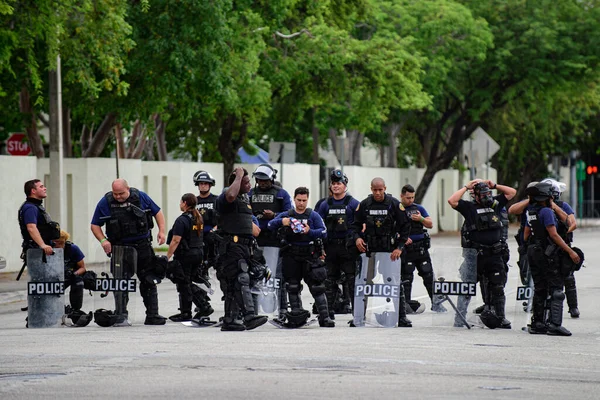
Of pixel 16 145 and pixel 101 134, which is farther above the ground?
pixel 101 134

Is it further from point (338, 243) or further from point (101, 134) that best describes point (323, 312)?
point (101, 134)

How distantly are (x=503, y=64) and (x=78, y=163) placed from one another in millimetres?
17139

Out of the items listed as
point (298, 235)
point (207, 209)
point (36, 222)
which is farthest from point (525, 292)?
point (36, 222)

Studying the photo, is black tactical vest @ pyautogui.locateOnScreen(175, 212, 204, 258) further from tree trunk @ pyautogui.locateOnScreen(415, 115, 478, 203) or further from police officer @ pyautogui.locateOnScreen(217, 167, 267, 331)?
tree trunk @ pyautogui.locateOnScreen(415, 115, 478, 203)

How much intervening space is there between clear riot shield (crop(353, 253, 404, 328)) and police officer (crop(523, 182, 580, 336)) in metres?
1.59

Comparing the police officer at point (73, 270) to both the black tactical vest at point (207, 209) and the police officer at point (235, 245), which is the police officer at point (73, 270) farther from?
the police officer at point (235, 245)

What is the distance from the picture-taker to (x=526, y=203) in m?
16.3

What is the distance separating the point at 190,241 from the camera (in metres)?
16.9

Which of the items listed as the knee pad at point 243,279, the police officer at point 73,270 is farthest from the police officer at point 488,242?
the police officer at point 73,270

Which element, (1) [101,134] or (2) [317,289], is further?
(1) [101,134]

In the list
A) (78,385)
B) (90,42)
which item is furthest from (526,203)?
(90,42)

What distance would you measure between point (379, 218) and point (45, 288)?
3877 millimetres

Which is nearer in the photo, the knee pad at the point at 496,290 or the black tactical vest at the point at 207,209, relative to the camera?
the knee pad at the point at 496,290

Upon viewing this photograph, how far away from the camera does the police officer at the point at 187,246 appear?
660 inches
